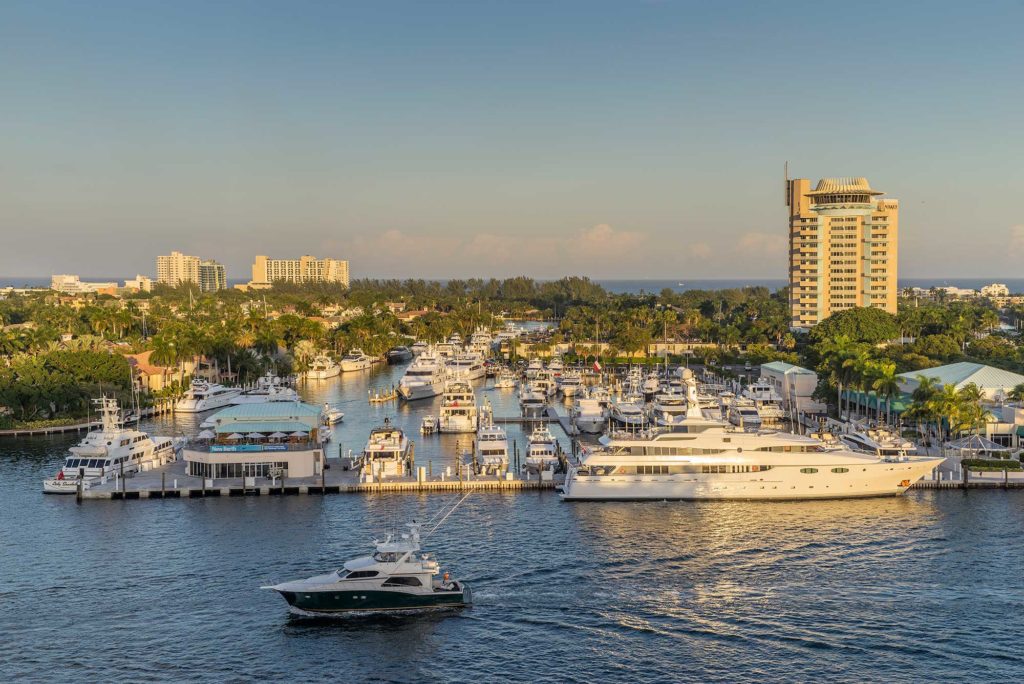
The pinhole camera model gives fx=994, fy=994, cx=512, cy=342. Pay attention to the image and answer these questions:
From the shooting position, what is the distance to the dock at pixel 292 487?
52406mm

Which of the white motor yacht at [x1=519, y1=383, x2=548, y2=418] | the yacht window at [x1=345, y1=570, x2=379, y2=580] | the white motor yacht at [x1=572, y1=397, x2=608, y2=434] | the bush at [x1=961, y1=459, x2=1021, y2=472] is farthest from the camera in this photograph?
the white motor yacht at [x1=519, y1=383, x2=548, y2=418]

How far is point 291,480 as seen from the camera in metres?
54.1

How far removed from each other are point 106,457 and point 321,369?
62147 millimetres

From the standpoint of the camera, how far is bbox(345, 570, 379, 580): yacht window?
116ft

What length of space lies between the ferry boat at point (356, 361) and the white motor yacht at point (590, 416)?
5318cm

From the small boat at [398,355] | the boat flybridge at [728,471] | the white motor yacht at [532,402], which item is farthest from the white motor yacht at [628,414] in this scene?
the small boat at [398,355]

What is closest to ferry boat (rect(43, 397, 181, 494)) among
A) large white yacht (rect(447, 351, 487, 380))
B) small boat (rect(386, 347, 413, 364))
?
large white yacht (rect(447, 351, 487, 380))

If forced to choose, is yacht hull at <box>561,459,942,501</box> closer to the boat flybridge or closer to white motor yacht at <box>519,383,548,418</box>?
the boat flybridge

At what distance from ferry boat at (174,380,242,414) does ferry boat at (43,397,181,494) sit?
92.0 feet

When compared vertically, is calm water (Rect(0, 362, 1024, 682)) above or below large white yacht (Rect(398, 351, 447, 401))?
below

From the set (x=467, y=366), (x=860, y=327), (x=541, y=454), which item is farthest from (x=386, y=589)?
(x=860, y=327)

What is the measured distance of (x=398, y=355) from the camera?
466 feet

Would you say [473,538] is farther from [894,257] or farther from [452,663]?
[894,257]

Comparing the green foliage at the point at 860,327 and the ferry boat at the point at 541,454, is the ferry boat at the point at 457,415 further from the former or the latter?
the green foliage at the point at 860,327
